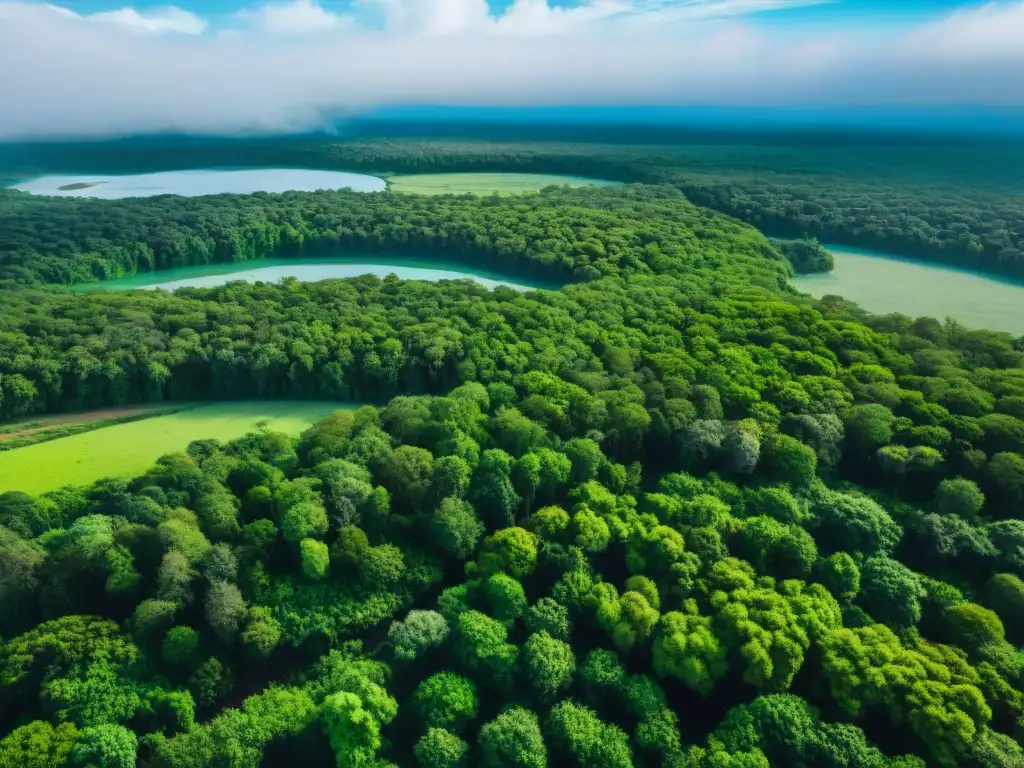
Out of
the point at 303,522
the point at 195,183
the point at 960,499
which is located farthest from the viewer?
the point at 195,183

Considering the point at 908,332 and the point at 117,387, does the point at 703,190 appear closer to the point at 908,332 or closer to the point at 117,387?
the point at 908,332

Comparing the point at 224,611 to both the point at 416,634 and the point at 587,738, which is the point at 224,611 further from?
the point at 587,738

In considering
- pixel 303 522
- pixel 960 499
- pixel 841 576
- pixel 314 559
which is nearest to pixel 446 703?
pixel 314 559

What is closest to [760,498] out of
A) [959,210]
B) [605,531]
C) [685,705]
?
[605,531]

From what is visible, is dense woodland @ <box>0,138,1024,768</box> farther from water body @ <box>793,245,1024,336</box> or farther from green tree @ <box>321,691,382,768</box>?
water body @ <box>793,245,1024,336</box>

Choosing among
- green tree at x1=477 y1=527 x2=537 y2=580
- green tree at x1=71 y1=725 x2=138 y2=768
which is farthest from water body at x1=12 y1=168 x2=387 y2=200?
green tree at x1=71 y1=725 x2=138 y2=768
